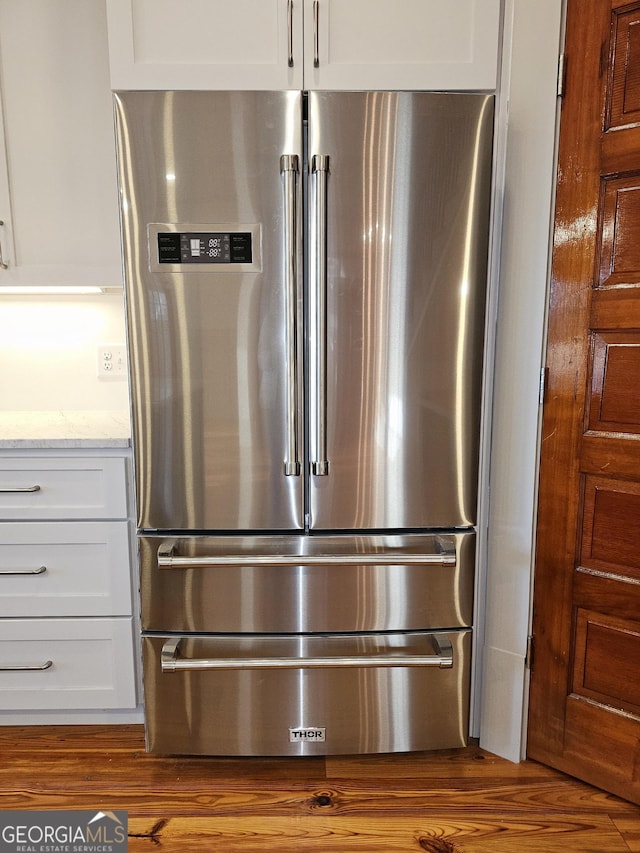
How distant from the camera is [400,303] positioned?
4.40 feet

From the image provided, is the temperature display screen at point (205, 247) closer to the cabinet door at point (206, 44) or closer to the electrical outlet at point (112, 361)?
the cabinet door at point (206, 44)

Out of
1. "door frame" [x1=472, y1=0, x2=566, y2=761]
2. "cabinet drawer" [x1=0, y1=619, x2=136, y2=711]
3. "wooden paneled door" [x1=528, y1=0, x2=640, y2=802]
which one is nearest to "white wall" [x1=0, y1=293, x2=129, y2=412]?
"cabinet drawer" [x1=0, y1=619, x2=136, y2=711]

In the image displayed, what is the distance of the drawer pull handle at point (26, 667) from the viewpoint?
159cm

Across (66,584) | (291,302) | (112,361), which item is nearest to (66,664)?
(66,584)

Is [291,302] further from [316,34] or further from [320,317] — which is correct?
[316,34]

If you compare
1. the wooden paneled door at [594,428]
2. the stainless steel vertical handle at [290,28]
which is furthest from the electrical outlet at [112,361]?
the wooden paneled door at [594,428]

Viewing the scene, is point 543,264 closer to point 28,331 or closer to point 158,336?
point 158,336

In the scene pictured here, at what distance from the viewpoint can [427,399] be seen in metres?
1.38

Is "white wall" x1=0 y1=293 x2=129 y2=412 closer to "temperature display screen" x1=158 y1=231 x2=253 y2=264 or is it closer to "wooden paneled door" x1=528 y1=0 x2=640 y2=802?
"temperature display screen" x1=158 y1=231 x2=253 y2=264

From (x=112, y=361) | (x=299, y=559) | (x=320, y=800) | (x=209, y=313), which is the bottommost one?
(x=320, y=800)

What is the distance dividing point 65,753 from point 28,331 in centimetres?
137

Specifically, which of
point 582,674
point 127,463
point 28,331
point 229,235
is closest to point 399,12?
point 229,235

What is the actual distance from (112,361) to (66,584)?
2.62 feet

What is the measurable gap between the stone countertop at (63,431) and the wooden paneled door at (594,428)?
1178 mm
